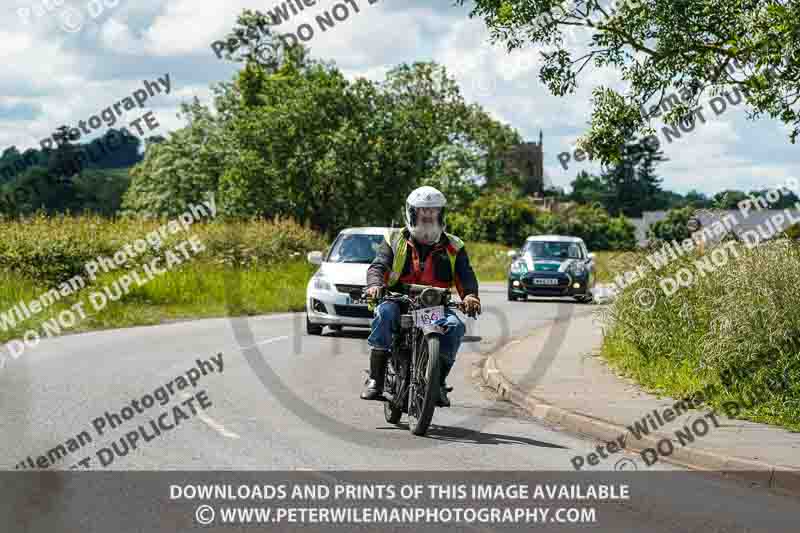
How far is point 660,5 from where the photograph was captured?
486 inches

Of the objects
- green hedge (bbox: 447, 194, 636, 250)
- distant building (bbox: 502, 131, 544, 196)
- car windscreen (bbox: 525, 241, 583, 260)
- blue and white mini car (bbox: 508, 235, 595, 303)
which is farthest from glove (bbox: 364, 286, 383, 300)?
distant building (bbox: 502, 131, 544, 196)

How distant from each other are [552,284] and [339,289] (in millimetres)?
11691

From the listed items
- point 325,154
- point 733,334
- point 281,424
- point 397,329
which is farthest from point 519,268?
point 325,154

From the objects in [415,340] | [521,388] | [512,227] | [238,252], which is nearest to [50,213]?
[238,252]

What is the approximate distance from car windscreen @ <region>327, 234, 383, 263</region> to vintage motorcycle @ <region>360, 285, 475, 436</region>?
32.1ft

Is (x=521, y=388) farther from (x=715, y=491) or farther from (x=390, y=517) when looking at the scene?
(x=390, y=517)

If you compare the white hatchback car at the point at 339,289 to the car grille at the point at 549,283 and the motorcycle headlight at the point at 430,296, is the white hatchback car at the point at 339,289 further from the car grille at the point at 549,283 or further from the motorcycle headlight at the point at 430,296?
the car grille at the point at 549,283

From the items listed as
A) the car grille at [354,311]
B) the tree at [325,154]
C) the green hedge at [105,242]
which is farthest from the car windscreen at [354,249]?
the tree at [325,154]

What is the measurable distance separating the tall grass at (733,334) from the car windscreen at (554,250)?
1590cm

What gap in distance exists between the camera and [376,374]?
9.91 m

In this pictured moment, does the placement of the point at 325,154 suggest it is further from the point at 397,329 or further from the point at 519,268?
the point at 397,329

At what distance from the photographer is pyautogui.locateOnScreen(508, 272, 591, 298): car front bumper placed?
29266mm

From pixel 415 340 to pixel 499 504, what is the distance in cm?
267

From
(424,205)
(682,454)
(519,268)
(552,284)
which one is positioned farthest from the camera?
(519,268)
